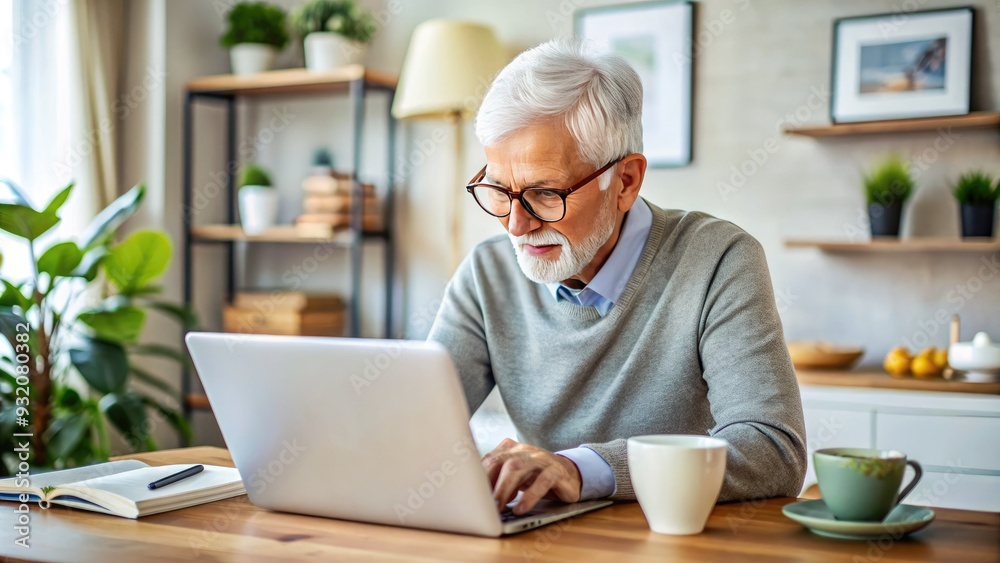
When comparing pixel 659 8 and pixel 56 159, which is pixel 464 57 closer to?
pixel 659 8

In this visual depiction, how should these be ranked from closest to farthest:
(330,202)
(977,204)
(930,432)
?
(930,432) → (977,204) → (330,202)

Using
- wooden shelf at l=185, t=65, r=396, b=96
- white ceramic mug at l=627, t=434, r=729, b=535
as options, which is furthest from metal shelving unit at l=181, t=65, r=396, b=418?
white ceramic mug at l=627, t=434, r=729, b=535

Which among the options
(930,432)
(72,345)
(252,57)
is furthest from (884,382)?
(252,57)

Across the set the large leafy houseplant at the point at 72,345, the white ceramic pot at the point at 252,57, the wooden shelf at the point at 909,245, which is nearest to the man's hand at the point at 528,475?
the large leafy houseplant at the point at 72,345

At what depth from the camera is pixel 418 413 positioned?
Result: 1057 millimetres

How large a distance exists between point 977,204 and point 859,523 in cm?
231

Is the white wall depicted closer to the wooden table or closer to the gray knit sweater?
the gray knit sweater

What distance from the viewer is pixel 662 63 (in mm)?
3604

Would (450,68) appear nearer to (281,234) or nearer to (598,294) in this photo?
(281,234)

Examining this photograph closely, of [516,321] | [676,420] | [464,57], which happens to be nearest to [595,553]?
[676,420]

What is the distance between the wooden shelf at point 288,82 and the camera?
3742 mm

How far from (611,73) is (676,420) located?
57cm

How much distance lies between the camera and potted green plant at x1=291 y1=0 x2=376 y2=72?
12.6 feet

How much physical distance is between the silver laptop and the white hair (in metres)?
0.62
